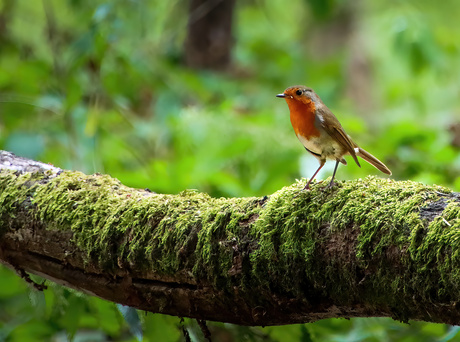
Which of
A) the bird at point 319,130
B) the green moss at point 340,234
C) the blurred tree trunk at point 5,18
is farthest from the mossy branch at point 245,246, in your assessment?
the blurred tree trunk at point 5,18

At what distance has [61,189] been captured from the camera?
2070mm

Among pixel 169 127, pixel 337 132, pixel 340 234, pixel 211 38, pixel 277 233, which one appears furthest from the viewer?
pixel 211 38

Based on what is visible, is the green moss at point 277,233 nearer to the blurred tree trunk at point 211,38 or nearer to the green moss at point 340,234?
the green moss at point 340,234

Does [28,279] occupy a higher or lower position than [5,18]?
lower

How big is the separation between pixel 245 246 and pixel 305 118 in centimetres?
94

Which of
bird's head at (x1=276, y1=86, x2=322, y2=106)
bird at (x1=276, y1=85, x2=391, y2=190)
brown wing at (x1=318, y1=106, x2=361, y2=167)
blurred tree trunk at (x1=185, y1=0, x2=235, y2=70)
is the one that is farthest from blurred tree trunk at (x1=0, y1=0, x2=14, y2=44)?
brown wing at (x1=318, y1=106, x2=361, y2=167)

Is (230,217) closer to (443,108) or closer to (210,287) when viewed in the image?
(210,287)

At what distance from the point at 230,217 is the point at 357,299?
1.61 feet

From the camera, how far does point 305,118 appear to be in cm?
244

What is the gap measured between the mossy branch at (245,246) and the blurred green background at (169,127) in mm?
452

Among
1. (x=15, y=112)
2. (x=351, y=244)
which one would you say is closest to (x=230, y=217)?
(x=351, y=244)

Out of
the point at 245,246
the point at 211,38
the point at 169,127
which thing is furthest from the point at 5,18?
the point at 245,246

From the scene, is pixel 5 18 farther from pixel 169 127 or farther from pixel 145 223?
pixel 145 223

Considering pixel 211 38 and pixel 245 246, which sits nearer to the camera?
pixel 245 246
